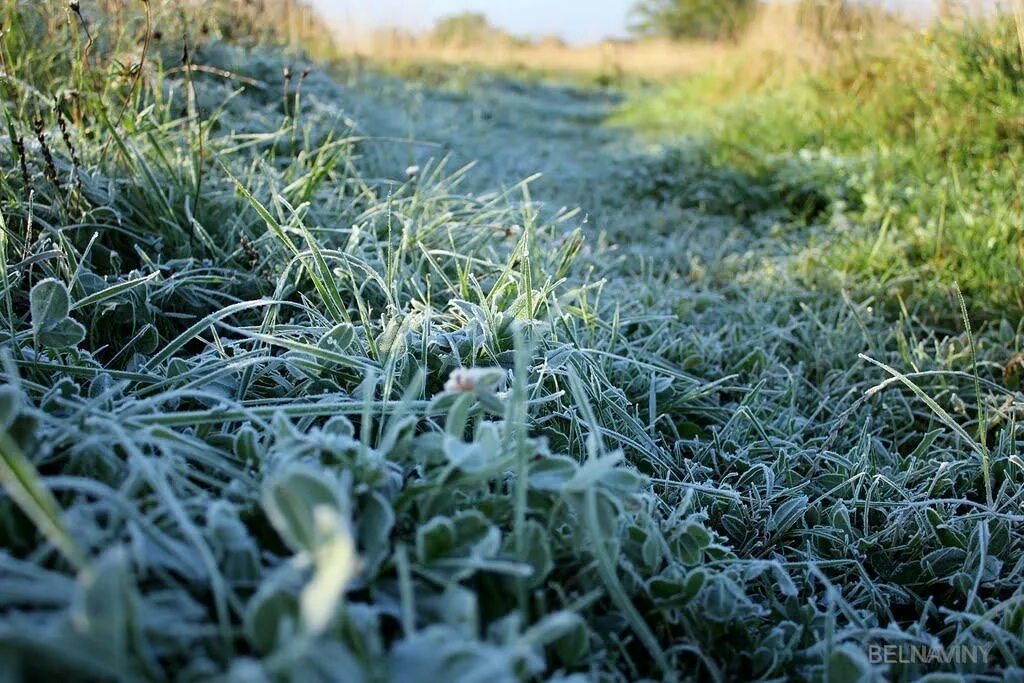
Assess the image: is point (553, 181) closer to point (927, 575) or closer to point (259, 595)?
point (927, 575)

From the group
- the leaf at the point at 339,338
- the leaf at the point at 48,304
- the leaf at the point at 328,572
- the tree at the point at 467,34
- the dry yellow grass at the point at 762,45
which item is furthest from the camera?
the tree at the point at 467,34

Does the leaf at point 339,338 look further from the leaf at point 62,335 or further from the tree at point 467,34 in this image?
the tree at point 467,34

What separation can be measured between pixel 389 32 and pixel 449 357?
7.37 metres

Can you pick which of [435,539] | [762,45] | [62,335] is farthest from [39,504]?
[762,45]

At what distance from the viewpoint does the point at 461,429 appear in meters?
0.77

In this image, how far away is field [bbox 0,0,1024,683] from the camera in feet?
1.79

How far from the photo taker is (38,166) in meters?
1.57

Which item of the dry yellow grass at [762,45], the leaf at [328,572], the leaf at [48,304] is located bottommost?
Answer: the leaf at [328,572]

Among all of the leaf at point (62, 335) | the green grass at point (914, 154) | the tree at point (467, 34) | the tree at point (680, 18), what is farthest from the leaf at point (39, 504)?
the tree at point (680, 18)

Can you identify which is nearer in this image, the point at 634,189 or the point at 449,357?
the point at 449,357

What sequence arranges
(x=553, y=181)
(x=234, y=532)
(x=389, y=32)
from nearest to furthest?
(x=234, y=532), (x=553, y=181), (x=389, y=32)

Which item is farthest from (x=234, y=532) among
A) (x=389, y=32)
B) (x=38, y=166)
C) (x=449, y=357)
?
(x=389, y=32)

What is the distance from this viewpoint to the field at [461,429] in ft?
1.79

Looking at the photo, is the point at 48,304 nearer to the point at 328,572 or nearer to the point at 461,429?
the point at 461,429
